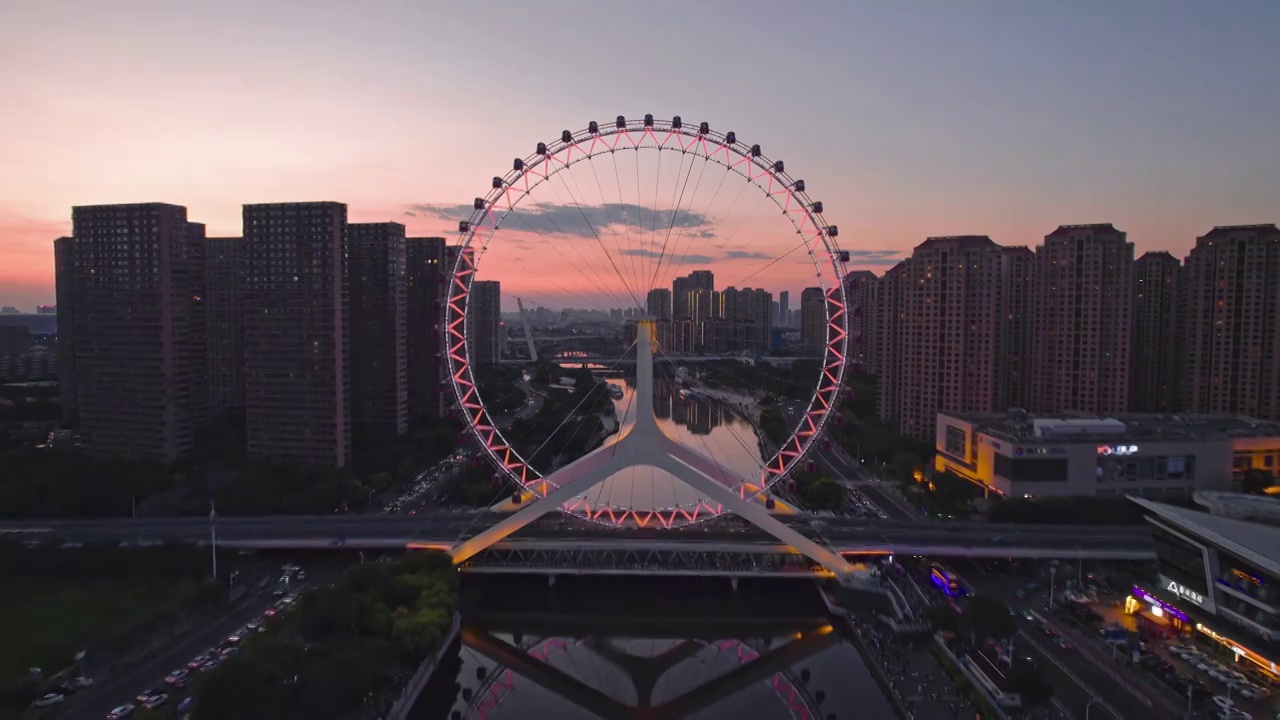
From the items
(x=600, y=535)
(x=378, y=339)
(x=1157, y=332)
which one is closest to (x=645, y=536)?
(x=600, y=535)

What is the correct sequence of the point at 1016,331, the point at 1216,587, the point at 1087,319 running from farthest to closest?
the point at 1016,331 → the point at 1087,319 → the point at 1216,587

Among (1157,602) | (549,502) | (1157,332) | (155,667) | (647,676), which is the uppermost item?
(1157,332)

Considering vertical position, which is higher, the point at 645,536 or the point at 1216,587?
the point at 1216,587

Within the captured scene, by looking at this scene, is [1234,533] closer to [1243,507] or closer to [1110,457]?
[1243,507]

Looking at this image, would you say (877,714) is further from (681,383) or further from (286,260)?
(681,383)

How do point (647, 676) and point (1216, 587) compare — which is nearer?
point (1216, 587)

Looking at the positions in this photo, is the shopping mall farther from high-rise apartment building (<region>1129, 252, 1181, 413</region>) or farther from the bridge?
high-rise apartment building (<region>1129, 252, 1181, 413</region>)

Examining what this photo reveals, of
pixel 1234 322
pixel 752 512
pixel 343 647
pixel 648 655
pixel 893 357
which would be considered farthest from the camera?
pixel 893 357
